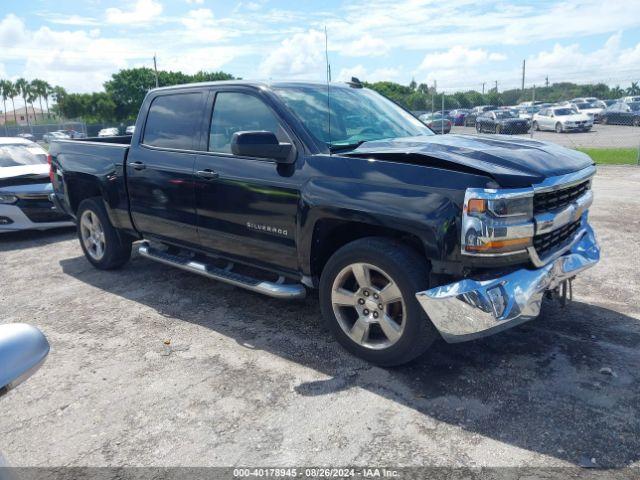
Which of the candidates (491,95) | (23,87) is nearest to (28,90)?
(23,87)

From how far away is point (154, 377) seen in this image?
3.62 m

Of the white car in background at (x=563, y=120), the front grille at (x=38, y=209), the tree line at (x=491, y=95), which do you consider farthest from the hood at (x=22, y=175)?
the tree line at (x=491, y=95)

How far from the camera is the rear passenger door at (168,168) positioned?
4.68m

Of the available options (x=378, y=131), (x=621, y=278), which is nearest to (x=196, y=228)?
(x=378, y=131)

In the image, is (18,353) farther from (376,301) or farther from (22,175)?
(22,175)

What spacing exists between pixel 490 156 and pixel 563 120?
27697mm

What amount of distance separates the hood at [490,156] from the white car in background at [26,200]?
18.6 feet

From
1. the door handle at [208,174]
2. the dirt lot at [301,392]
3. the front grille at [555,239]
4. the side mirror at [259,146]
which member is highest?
the side mirror at [259,146]

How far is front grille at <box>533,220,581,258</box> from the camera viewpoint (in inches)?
130

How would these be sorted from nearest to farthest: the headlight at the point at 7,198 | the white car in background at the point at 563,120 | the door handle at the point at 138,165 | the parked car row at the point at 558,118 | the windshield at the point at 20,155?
the door handle at the point at 138,165 → the headlight at the point at 7,198 → the windshield at the point at 20,155 → the parked car row at the point at 558,118 → the white car in background at the point at 563,120

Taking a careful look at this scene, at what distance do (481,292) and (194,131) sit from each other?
290cm

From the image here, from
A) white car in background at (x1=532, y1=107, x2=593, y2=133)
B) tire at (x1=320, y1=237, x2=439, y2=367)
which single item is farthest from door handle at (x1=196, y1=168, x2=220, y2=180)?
white car in background at (x1=532, y1=107, x2=593, y2=133)

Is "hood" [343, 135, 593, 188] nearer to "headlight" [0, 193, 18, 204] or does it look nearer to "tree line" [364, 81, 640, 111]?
"headlight" [0, 193, 18, 204]

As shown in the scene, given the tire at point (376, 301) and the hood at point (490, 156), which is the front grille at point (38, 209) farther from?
the hood at point (490, 156)
